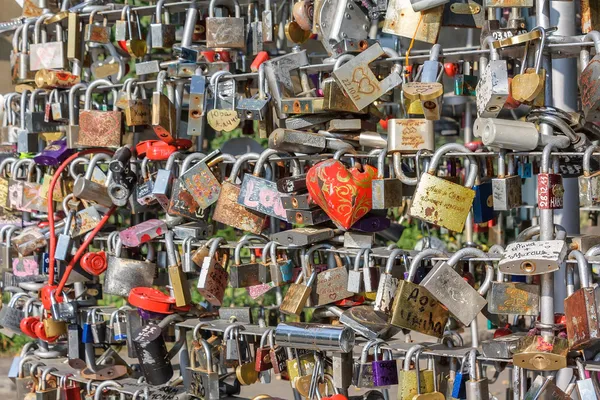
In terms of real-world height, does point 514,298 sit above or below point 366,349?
above

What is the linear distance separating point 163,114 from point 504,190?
1.46 m

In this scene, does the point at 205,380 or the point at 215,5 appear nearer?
the point at 205,380

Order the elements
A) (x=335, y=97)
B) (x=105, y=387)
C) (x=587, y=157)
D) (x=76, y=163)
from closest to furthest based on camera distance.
Result: (x=587, y=157), (x=335, y=97), (x=105, y=387), (x=76, y=163)

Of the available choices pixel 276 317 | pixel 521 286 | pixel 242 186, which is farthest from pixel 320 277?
pixel 276 317

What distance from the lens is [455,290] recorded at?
9.32 ft

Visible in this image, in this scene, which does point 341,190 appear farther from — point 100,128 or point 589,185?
point 100,128

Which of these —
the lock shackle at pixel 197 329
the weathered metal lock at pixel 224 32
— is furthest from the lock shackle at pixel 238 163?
the lock shackle at pixel 197 329

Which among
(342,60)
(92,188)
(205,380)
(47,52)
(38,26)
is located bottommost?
(205,380)

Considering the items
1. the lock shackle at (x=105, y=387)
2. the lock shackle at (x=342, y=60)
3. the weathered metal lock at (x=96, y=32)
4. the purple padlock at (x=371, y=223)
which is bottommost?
the lock shackle at (x=105, y=387)

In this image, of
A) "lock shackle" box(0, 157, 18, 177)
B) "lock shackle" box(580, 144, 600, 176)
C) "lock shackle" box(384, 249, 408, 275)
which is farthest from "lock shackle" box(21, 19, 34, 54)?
"lock shackle" box(580, 144, 600, 176)

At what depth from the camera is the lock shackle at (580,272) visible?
2.61m

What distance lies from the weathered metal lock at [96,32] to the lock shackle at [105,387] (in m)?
1.45

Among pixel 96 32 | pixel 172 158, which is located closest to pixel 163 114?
pixel 172 158

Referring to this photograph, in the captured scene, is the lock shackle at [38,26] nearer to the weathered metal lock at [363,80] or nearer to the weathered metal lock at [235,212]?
the weathered metal lock at [235,212]
